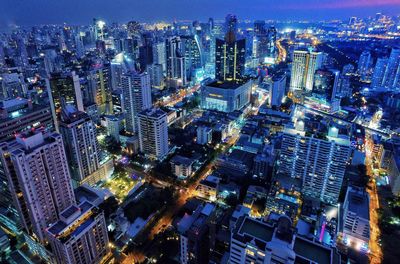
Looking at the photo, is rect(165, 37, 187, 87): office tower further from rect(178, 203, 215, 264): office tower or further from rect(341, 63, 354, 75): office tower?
rect(178, 203, 215, 264): office tower

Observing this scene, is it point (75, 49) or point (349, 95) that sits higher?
point (75, 49)

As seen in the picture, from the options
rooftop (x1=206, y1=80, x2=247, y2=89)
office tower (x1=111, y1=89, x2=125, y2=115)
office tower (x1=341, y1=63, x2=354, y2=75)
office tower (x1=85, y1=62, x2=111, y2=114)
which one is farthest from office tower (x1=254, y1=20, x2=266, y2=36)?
office tower (x1=111, y1=89, x2=125, y2=115)

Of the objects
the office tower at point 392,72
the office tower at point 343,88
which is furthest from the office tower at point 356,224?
the office tower at point 392,72

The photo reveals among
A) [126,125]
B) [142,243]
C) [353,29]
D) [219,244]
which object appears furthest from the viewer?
[353,29]

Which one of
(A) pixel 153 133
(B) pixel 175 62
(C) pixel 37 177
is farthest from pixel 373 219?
(B) pixel 175 62

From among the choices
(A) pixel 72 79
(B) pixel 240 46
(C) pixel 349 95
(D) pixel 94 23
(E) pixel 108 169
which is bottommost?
(E) pixel 108 169

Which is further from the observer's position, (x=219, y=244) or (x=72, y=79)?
(x=72, y=79)

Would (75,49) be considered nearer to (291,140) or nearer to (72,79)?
(72,79)

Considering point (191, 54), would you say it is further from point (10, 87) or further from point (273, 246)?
point (273, 246)

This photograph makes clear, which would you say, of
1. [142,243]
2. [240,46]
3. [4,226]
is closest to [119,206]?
[142,243]
